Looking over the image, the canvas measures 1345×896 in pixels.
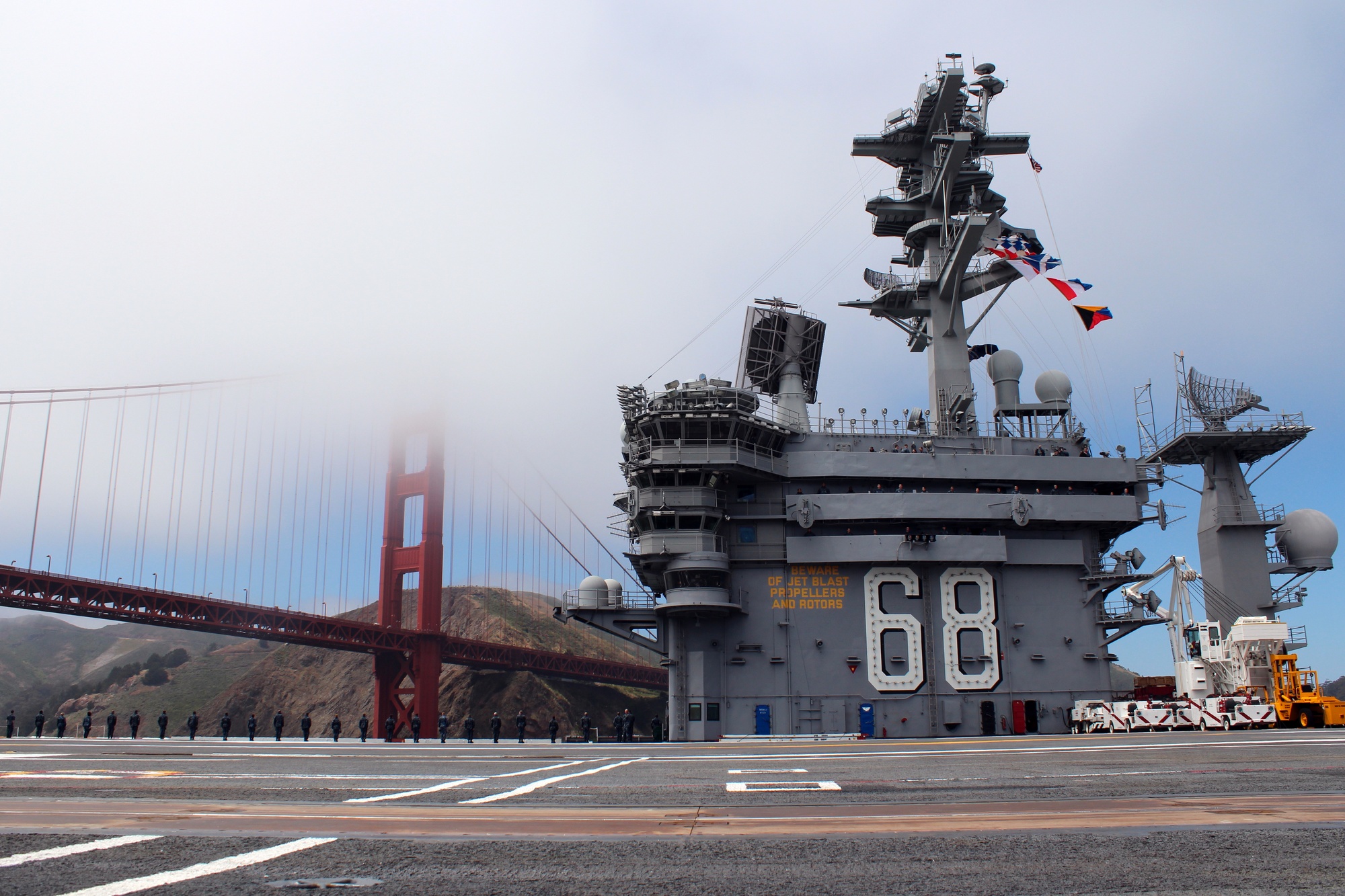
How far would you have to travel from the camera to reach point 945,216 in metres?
40.0

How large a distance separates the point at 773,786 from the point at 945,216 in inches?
1318

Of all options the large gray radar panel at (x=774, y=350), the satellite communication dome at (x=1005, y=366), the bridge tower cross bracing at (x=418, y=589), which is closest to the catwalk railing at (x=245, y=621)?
the bridge tower cross bracing at (x=418, y=589)

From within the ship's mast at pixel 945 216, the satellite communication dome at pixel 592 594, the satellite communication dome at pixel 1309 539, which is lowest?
the satellite communication dome at pixel 592 594

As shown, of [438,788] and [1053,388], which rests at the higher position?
[1053,388]

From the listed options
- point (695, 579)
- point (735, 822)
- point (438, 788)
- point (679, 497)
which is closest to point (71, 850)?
point (735, 822)

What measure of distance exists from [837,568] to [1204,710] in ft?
43.5

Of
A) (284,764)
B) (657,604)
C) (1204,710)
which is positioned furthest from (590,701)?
(284,764)

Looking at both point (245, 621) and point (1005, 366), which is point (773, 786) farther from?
point (245, 621)

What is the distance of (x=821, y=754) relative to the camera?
20828 millimetres

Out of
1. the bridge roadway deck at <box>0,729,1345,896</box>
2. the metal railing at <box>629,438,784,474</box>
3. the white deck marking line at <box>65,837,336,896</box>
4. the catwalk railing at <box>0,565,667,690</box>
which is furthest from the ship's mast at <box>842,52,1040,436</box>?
the catwalk railing at <box>0,565,667,690</box>

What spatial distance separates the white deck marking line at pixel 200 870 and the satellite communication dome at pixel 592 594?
28.0 metres

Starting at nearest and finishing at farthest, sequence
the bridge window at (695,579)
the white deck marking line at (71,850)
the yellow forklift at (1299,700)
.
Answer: the white deck marking line at (71,850) → the yellow forklift at (1299,700) → the bridge window at (695,579)

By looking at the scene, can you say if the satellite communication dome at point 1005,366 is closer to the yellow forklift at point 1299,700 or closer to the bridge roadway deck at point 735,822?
the yellow forklift at point 1299,700

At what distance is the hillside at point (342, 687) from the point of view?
10500 centimetres
